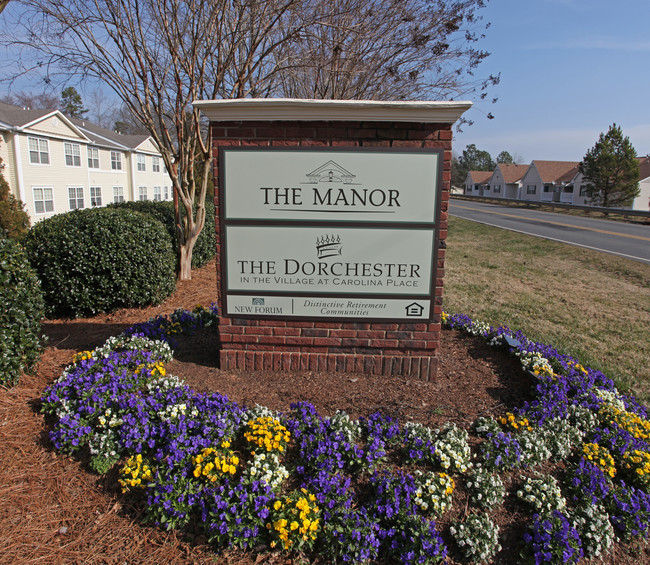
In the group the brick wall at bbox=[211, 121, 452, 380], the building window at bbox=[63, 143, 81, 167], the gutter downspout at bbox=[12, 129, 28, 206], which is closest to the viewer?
the brick wall at bbox=[211, 121, 452, 380]

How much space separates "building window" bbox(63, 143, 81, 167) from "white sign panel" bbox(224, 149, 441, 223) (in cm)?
2342

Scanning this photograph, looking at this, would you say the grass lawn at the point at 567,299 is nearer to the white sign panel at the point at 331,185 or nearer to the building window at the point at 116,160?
the white sign panel at the point at 331,185

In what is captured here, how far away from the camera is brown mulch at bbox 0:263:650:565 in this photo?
2.36 metres

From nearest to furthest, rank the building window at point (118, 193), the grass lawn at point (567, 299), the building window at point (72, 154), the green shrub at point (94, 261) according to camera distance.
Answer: the grass lawn at point (567, 299) → the green shrub at point (94, 261) → the building window at point (72, 154) → the building window at point (118, 193)

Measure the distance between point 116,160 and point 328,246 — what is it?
28.6 meters

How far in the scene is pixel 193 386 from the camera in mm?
3600

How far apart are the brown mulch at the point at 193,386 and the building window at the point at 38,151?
19223mm

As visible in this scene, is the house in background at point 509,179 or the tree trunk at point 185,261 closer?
the tree trunk at point 185,261

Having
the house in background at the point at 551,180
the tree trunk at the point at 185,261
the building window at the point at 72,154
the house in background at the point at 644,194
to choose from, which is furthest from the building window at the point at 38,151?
the house in background at the point at 551,180

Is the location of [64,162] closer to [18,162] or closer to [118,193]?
[18,162]

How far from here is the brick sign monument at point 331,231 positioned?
348cm

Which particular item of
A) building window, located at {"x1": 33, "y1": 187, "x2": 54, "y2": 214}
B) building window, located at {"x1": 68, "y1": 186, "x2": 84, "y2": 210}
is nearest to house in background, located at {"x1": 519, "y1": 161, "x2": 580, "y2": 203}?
building window, located at {"x1": 68, "y1": 186, "x2": 84, "y2": 210}

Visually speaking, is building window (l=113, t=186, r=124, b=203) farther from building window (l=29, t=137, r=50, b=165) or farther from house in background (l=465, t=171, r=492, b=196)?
house in background (l=465, t=171, r=492, b=196)

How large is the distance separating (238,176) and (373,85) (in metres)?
7.12
